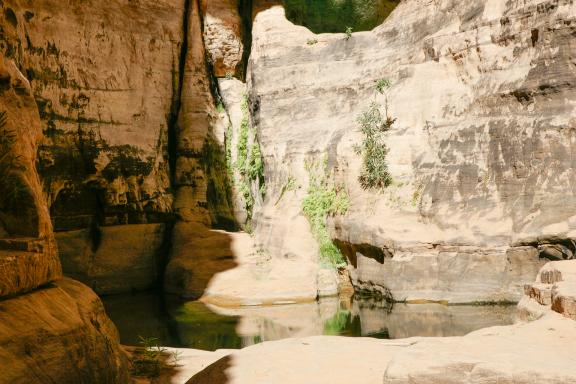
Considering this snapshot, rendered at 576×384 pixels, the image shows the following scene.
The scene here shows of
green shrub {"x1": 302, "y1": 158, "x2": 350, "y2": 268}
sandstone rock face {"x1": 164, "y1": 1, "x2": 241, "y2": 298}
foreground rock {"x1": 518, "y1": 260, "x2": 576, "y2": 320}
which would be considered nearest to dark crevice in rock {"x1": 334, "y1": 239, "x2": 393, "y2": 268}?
green shrub {"x1": 302, "y1": 158, "x2": 350, "y2": 268}

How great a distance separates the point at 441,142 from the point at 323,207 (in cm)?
337

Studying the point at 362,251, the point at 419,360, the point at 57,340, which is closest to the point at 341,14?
the point at 362,251

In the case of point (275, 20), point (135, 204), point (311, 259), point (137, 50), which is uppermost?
point (275, 20)

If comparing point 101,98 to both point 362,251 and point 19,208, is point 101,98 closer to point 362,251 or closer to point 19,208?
point 362,251

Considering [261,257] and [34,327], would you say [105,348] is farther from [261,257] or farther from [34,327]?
[261,257]

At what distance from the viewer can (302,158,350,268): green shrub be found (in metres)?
13.2

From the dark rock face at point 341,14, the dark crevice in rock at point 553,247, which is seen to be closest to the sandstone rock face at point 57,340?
the dark crevice in rock at point 553,247

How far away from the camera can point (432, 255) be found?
1116 centimetres

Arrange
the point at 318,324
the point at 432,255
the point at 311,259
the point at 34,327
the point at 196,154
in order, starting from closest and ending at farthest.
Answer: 1. the point at 34,327
2. the point at 318,324
3. the point at 432,255
4. the point at 311,259
5. the point at 196,154

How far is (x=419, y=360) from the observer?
464 cm

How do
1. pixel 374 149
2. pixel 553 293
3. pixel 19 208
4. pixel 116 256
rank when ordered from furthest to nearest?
Answer: pixel 116 256 < pixel 374 149 < pixel 553 293 < pixel 19 208

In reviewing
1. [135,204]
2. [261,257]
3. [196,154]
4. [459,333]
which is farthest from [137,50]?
[459,333]

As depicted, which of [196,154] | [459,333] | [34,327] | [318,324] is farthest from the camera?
[196,154]

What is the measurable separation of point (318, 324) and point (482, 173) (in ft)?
15.5
